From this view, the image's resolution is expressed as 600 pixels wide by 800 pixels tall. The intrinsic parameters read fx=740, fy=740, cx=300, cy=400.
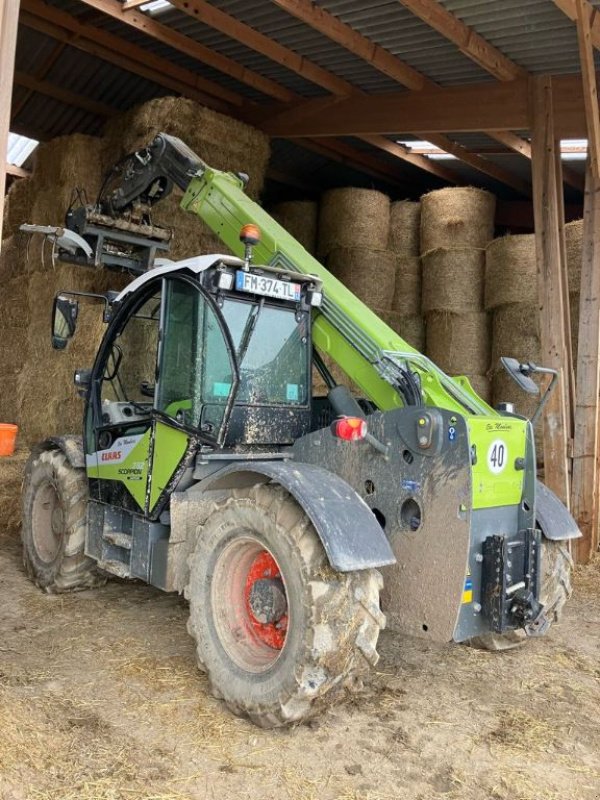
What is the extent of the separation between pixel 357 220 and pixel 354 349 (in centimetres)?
558

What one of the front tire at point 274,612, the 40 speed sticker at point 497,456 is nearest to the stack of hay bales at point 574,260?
the 40 speed sticker at point 497,456

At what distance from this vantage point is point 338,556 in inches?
117

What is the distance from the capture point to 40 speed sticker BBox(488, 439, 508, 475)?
332 cm

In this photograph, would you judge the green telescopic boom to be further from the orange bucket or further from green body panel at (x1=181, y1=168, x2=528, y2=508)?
the orange bucket

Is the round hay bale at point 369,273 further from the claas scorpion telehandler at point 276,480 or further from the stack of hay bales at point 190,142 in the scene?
the claas scorpion telehandler at point 276,480

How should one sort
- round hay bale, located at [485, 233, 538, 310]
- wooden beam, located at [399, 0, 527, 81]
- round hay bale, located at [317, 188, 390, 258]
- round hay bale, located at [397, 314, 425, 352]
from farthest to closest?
1. round hay bale, located at [397, 314, 425, 352]
2. round hay bale, located at [317, 188, 390, 258]
3. round hay bale, located at [485, 233, 538, 310]
4. wooden beam, located at [399, 0, 527, 81]

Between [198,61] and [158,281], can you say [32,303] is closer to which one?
[198,61]

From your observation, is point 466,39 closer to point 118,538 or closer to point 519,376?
point 519,376

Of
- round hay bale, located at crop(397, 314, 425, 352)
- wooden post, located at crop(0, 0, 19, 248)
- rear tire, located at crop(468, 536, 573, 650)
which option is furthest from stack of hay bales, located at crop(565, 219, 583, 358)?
wooden post, located at crop(0, 0, 19, 248)

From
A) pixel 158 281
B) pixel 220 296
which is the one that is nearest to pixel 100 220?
pixel 158 281

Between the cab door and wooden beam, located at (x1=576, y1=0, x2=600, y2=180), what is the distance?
371 centimetres

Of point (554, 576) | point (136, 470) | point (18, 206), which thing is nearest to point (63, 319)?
point (136, 470)

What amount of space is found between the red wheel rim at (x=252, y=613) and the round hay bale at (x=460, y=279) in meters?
6.08

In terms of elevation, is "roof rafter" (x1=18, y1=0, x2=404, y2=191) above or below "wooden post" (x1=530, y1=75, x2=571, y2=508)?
above
